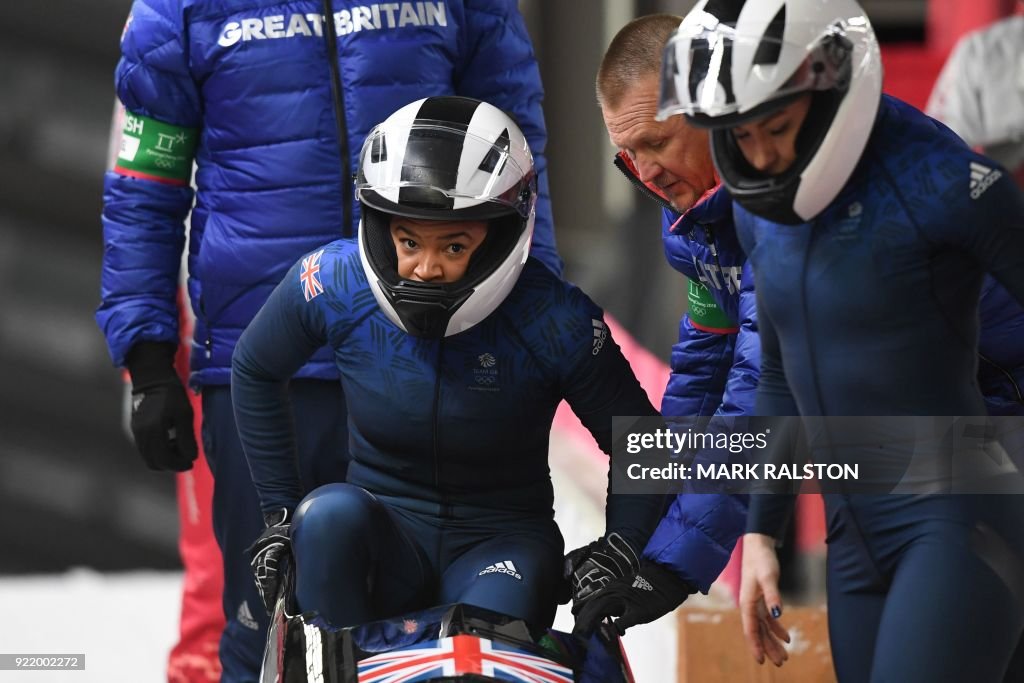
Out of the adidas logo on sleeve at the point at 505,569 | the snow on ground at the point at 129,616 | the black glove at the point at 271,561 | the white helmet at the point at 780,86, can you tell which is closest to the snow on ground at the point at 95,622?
the snow on ground at the point at 129,616

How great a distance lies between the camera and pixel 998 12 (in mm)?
7559

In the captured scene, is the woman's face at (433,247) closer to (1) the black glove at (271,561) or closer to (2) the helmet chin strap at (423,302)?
(2) the helmet chin strap at (423,302)

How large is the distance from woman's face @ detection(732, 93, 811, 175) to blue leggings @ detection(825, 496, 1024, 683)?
1.53 ft

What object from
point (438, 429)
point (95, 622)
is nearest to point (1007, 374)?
point (438, 429)

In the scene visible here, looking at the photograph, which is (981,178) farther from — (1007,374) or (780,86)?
(1007,374)

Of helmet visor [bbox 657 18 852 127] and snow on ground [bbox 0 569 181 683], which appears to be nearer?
helmet visor [bbox 657 18 852 127]

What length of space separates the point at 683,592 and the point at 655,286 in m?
3.61

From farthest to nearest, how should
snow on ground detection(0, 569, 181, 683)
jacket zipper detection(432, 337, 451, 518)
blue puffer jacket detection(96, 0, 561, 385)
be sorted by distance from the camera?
1. snow on ground detection(0, 569, 181, 683)
2. blue puffer jacket detection(96, 0, 561, 385)
3. jacket zipper detection(432, 337, 451, 518)

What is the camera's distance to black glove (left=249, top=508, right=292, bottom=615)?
251cm

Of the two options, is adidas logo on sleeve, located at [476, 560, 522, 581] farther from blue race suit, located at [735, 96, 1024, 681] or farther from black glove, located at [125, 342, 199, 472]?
black glove, located at [125, 342, 199, 472]

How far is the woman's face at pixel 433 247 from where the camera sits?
99.0 inches

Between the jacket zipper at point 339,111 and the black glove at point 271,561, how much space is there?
2.32 feet

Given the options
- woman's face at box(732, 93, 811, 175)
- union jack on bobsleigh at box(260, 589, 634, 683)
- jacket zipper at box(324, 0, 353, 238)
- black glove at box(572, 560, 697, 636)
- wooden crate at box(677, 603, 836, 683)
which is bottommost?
wooden crate at box(677, 603, 836, 683)

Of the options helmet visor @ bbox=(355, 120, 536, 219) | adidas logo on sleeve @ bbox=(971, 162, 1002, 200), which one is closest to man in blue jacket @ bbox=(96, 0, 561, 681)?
helmet visor @ bbox=(355, 120, 536, 219)
